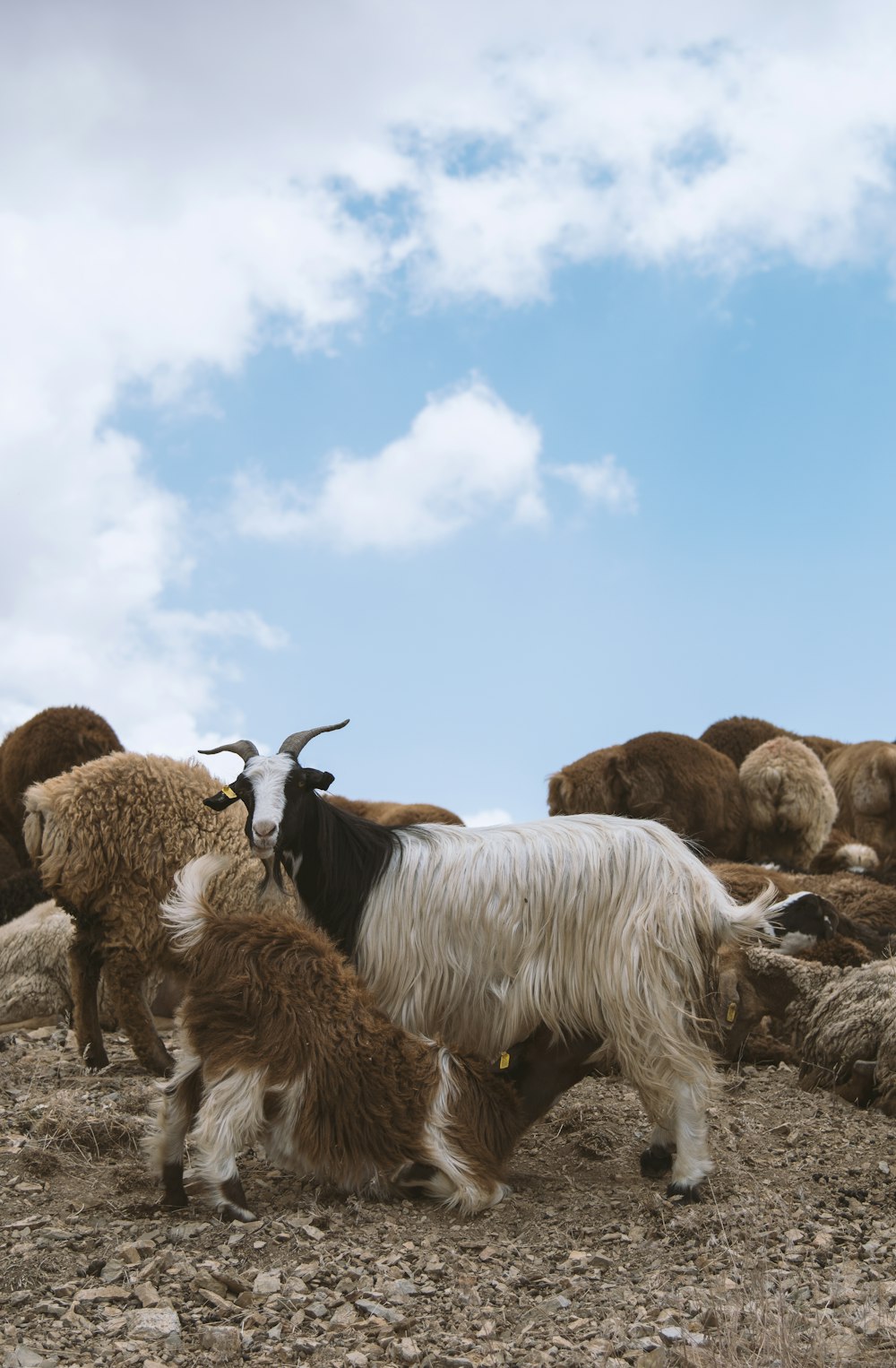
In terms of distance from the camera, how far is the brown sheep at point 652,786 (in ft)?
53.3

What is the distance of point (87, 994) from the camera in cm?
859

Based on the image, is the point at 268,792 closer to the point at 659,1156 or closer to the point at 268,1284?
the point at 268,1284

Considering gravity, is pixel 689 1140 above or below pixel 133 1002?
below

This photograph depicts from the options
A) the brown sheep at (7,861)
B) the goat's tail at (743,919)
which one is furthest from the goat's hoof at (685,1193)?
the brown sheep at (7,861)

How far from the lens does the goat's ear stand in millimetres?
6910

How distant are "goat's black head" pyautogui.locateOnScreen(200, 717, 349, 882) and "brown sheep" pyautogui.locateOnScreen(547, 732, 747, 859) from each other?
939 centimetres

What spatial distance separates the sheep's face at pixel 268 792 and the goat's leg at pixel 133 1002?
1.79 meters

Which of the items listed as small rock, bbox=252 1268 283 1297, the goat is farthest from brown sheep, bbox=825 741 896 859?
small rock, bbox=252 1268 283 1297

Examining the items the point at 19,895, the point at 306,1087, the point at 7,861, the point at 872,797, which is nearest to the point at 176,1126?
the point at 306,1087

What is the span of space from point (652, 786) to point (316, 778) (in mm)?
9907

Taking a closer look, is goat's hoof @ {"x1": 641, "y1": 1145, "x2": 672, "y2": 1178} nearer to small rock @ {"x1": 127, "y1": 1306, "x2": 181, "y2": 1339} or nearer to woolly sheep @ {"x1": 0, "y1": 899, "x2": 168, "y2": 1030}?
small rock @ {"x1": 127, "y1": 1306, "x2": 181, "y2": 1339}

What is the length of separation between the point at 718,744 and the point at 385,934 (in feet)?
46.2

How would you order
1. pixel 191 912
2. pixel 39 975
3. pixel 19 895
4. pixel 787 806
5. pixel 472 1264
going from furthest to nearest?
pixel 787 806 → pixel 19 895 → pixel 39 975 → pixel 191 912 → pixel 472 1264

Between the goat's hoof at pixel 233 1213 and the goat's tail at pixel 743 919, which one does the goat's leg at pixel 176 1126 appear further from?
the goat's tail at pixel 743 919
